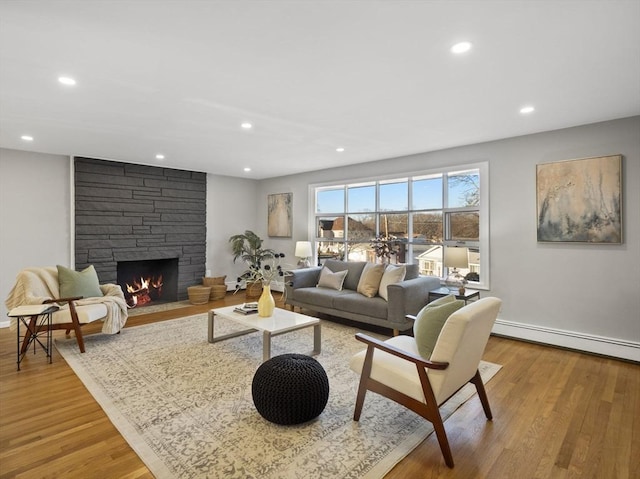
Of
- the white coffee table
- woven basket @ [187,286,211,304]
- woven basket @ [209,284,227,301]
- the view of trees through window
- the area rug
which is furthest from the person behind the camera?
woven basket @ [209,284,227,301]

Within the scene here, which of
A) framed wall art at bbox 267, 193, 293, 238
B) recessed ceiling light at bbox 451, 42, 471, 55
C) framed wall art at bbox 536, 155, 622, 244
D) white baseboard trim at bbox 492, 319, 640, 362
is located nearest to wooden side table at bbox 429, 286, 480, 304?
white baseboard trim at bbox 492, 319, 640, 362

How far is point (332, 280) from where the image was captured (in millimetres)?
5078

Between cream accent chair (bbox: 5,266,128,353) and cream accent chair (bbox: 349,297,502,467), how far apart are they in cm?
304

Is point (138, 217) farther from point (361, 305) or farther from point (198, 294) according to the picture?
point (361, 305)

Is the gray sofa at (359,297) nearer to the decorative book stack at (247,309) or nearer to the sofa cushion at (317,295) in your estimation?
the sofa cushion at (317,295)

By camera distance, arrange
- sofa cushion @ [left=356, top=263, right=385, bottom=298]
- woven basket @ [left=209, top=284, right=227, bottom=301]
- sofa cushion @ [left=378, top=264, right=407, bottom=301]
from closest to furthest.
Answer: sofa cushion @ [left=378, top=264, right=407, bottom=301]
sofa cushion @ [left=356, top=263, right=385, bottom=298]
woven basket @ [left=209, top=284, right=227, bottom=301]

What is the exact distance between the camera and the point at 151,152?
196 inches

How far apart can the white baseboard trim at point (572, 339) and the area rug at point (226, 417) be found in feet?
3.45

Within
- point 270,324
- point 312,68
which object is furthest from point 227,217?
point 312,68

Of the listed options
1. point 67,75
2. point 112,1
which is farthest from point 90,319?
point 112,1

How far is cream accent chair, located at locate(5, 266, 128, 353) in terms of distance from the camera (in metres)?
3.57

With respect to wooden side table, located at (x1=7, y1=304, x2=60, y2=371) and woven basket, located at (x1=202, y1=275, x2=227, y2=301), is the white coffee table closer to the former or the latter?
wooden side table, located at (x1=7, y1=304, x2=60, y2=371)

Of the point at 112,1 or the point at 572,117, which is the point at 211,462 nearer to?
the point at 112,1

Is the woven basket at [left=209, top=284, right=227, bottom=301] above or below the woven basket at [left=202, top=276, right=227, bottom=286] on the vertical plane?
below
